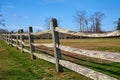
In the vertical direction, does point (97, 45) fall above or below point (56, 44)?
below

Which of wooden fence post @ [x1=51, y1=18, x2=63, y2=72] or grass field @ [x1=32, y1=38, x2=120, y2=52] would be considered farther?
grass field @ [x1=32, y1=38, x2=120, y2=52]

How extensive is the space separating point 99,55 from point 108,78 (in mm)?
575

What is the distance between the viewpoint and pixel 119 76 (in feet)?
25.0

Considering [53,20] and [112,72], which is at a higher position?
[53,20]

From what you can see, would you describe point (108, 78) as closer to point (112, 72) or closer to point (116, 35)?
point (116, 35)

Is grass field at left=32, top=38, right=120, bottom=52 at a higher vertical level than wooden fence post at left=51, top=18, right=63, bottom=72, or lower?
lower

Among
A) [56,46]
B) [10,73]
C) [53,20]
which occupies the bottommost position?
[10,73]

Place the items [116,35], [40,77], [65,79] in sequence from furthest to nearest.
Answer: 1. [40,77]
2. [65,79]
3. [116,35]

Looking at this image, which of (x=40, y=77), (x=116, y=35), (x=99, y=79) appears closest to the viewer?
(x=116, y=35)

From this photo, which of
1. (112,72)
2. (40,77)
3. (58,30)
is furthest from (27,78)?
(112,72)

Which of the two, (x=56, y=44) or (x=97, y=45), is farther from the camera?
(x=97, y=45)

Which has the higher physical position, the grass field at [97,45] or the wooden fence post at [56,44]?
the wooden fence post at [56,44]

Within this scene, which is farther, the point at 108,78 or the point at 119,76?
the point at 119,76

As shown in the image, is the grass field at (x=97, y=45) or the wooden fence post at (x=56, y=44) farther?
the grass field at (x=97, y=45)
